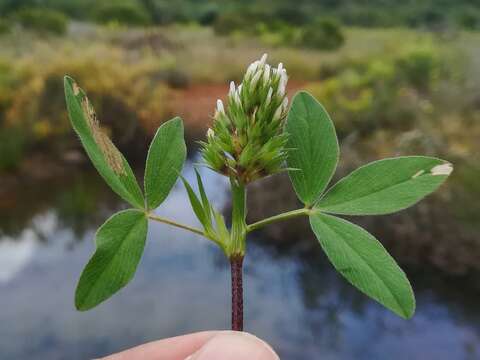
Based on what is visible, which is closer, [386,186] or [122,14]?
[386,186]

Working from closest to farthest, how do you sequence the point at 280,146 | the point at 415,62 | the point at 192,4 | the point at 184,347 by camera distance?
the point at 280,146 → the point at 184,347 → the point at 415,62 → the point at 192,4

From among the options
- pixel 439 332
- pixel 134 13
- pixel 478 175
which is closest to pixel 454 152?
pixel 478 175

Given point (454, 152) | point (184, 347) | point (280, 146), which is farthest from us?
point (454, 152)

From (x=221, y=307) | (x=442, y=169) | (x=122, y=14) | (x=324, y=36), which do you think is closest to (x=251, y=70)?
(x=442, y=169)

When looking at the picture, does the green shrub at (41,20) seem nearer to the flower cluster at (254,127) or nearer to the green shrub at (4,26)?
the green shrub at (4,26)

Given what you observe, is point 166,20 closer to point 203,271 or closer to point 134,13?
point 134,13

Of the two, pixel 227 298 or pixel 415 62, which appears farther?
pixel 415 62

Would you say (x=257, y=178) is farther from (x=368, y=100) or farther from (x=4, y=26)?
(x=4, y=26)
